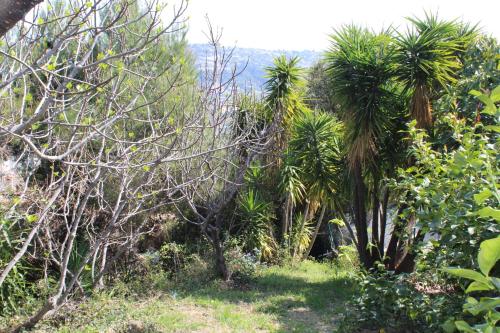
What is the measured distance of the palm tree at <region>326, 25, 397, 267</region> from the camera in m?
7.80

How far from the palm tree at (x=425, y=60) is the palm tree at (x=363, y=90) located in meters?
0.27

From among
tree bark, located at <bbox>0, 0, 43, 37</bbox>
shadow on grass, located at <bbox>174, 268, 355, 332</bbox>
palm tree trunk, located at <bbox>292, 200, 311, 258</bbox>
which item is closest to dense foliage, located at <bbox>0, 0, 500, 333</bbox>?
palm tree trunk, located at <bbox>292, 200, 311, 258</bbox>

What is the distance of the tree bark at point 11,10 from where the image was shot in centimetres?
160

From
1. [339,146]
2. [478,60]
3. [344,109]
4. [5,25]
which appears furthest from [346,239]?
[5,25]

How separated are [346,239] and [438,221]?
9781 millimetres

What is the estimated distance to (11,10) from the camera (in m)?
1.61

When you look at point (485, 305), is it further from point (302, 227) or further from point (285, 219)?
point (302, 227)

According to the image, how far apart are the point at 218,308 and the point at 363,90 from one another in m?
4.16

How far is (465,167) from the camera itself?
3.12 m

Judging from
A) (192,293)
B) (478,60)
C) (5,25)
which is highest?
(478,60)

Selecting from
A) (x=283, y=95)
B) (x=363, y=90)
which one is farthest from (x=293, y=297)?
(x=283, y=95)

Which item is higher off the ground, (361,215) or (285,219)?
(361,215)

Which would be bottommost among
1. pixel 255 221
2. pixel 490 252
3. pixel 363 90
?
pixel 255 221

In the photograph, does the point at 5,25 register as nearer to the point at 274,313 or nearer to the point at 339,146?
the point at 274,313
